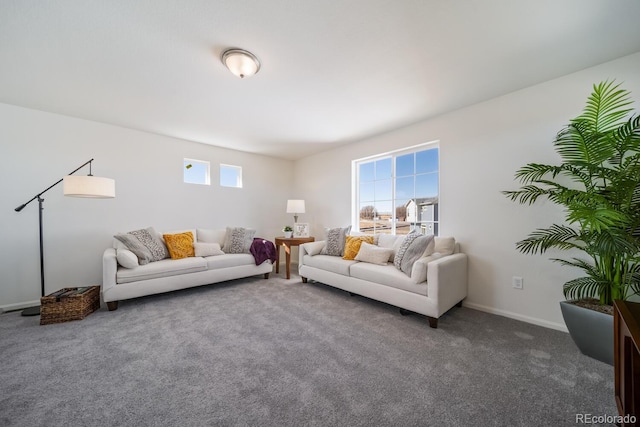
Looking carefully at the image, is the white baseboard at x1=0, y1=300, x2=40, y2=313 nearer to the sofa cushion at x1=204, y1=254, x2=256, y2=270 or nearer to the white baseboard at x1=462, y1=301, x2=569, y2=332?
the sofa cushion at x1=204, y1=254, x2=256, y2=270

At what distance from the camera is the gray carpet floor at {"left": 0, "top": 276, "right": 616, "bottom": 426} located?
124 cm

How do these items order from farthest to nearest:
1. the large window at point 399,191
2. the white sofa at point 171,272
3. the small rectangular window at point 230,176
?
the small rectangular window at point 230,176 → the large window at point 399,191 → the white sofa at point 171,272

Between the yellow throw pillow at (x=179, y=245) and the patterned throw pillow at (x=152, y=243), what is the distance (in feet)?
0.27

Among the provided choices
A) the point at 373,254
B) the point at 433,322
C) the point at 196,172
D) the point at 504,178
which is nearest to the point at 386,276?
the point at 373,254

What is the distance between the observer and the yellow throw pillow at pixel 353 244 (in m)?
3.27

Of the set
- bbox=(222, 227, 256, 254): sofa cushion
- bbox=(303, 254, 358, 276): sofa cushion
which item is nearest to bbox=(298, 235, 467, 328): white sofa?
bbox=(303, 254, 358, 276): sofa cushion

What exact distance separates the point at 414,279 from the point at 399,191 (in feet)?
5.45

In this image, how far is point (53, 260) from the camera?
9.72 feet

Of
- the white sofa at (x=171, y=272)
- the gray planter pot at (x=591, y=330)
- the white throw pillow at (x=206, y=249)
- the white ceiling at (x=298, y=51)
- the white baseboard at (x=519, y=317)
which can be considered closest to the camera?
the white ceiling at (x=298, y=51)

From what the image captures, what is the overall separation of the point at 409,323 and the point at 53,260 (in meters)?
4.40

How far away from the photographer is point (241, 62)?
189 cm

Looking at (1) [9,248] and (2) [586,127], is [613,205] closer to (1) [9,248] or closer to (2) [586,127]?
(2) [586,127]

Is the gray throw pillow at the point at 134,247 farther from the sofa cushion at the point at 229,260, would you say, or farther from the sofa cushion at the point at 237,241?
the sofa cushion at the point at 237,241

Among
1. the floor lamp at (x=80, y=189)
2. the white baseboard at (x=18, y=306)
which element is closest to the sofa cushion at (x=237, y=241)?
the floor lamp at (x=80, y=189)
